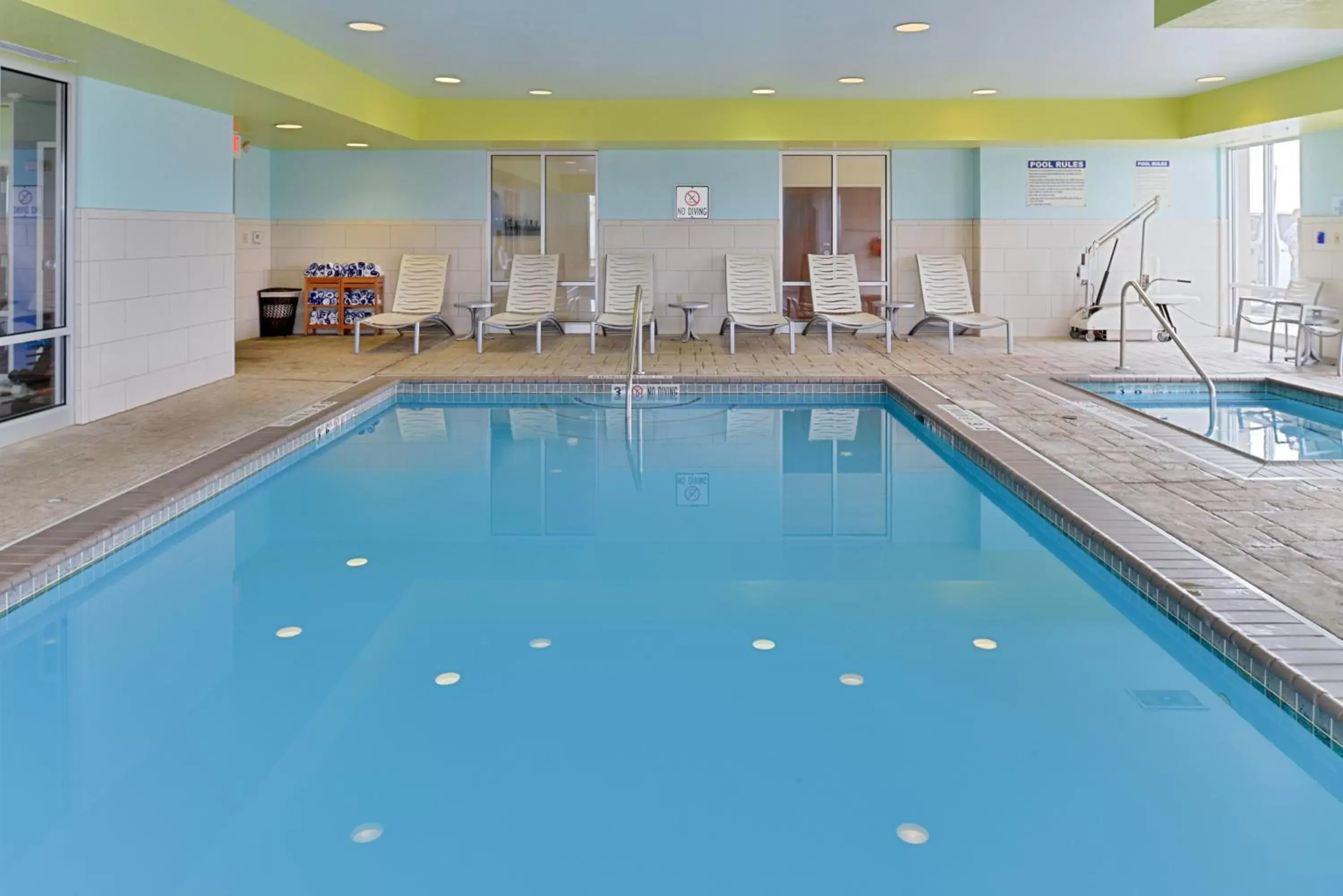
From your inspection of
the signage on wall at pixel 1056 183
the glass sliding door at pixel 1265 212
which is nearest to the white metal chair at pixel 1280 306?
the glass sliding door at pixel 1265 212

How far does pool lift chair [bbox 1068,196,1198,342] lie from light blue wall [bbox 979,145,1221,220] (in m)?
0.22

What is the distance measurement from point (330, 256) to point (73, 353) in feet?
19.1

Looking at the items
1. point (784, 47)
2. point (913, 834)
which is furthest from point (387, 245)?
point (913, 834)

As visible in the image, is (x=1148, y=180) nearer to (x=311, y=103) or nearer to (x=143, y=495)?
(x=311, y=103)

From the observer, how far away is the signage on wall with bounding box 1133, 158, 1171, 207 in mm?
11602

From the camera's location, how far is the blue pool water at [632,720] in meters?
2.37

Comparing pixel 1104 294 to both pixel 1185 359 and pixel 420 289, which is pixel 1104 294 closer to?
pixel 1185 359

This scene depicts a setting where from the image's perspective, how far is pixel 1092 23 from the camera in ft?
23.4

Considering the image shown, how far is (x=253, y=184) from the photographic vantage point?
1162cm

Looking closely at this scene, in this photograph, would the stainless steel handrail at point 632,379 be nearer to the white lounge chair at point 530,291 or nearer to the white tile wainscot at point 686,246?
the white lounge chair at point 530,291

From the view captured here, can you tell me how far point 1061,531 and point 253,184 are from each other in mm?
9508

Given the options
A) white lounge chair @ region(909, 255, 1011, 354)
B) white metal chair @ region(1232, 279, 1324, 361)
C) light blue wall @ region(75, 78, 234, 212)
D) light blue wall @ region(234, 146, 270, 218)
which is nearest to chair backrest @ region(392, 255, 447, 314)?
light blue wall @ region(234, 146, 270, 218)

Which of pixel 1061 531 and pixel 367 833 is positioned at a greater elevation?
pixel 1061 531

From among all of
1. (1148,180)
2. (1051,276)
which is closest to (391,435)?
(1051,276)
